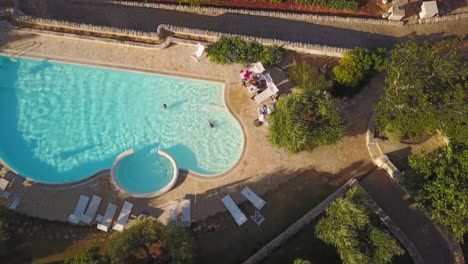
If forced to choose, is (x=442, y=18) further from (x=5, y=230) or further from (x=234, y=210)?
(x=5, y=230)

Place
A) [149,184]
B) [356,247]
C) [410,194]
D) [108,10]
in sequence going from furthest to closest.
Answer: [108,10]
[149,184]
[410,194]
[356,247]

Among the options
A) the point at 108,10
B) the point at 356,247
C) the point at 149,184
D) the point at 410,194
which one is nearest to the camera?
the point at 356,247

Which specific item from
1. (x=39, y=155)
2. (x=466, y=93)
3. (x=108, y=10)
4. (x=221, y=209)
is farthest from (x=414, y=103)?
(x=39, y=155)

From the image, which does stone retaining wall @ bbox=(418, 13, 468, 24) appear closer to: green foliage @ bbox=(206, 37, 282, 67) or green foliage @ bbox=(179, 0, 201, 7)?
green foliage @ bbox=(206, 37, 282, 67)

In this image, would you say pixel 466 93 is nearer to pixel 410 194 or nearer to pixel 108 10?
pixel 410 194

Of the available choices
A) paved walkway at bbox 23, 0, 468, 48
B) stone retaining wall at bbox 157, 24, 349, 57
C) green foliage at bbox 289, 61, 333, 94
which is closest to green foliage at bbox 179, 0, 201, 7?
paved walkway at bbox 23, 0, 468, 48

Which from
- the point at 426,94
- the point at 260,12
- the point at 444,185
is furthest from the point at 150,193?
the point at 426,94
